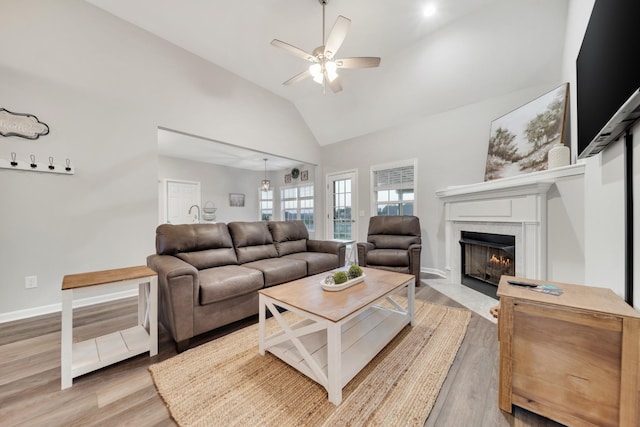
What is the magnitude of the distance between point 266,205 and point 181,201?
251cm

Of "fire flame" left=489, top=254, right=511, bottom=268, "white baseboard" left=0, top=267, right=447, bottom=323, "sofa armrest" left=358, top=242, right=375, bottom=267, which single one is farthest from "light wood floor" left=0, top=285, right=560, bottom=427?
"sofa armrest" left=358, top=242, right=375, bottom=267

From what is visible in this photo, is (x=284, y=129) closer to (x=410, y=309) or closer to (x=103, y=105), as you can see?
(x=103, y=105)

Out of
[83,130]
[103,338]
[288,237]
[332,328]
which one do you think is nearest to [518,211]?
[332,328]

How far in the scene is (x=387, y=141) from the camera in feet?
15.0

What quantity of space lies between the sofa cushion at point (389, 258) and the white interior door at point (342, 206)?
5.10 feet

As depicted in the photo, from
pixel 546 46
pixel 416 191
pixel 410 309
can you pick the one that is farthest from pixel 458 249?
pixel 546 46

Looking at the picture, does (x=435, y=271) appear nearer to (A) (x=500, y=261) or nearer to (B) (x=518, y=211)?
(A) (x=500, y=261)

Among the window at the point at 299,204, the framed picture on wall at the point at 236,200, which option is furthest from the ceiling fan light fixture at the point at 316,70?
the framed picture on wall at the point at 236,200

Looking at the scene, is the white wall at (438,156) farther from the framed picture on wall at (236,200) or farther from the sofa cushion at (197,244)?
the framed picture on wall at (236,200)

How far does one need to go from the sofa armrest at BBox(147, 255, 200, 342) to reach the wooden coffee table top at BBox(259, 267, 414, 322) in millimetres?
571

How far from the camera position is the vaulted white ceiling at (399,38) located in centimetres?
262

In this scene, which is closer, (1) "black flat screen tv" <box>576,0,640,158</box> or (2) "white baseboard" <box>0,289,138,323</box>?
(1) "black flat screen tv" <box>576,0,640,158</box>

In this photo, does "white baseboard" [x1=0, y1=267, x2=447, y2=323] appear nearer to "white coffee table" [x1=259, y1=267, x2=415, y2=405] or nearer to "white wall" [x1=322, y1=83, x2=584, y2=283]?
"white coffee table" [x1=259, y1=267, x2=415, y2=405]

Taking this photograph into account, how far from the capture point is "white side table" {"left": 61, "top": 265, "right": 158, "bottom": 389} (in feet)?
4.69
